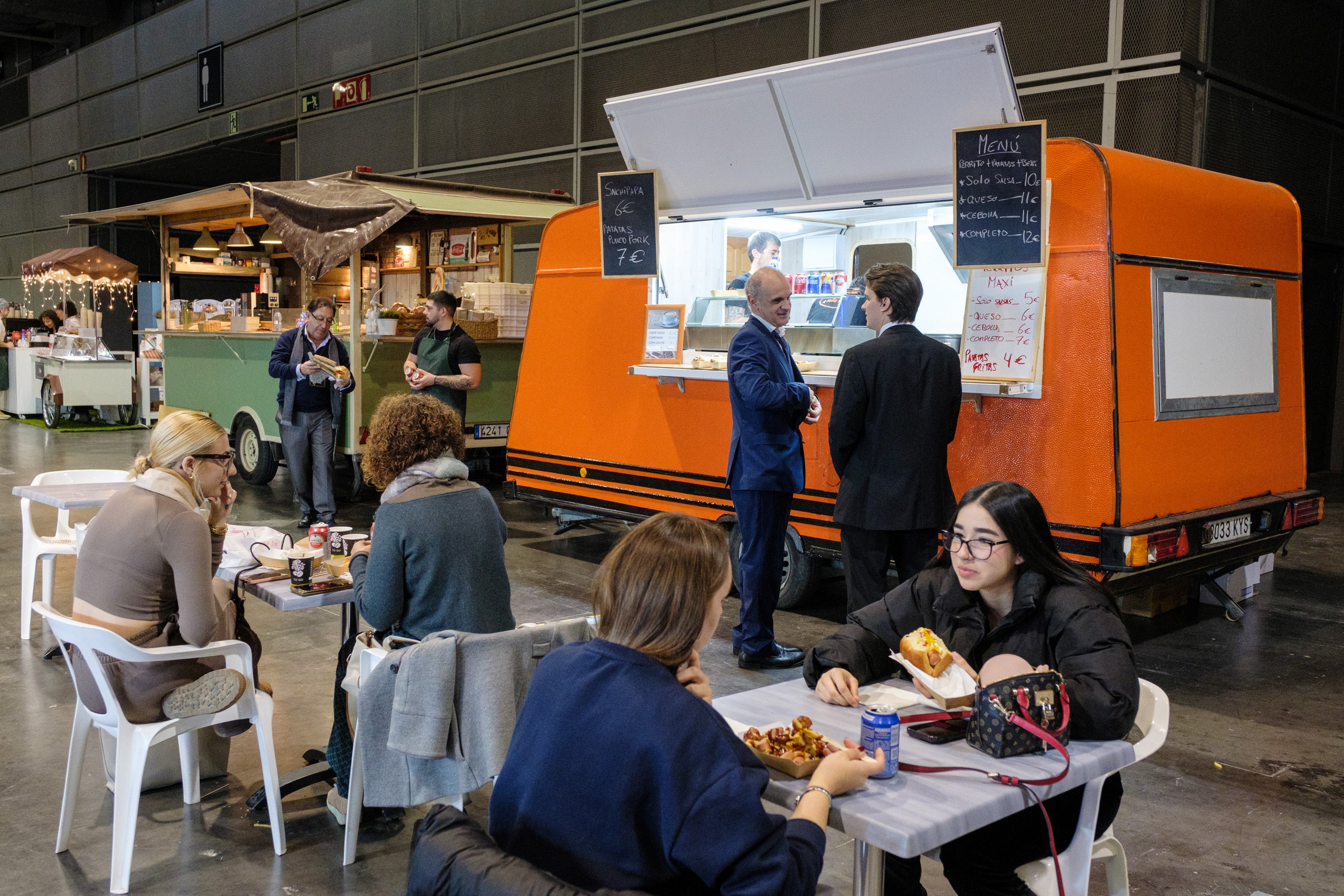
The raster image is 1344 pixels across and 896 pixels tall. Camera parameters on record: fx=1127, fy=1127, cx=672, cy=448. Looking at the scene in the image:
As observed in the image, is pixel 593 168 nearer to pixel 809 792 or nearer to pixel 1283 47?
pixel 1283 47

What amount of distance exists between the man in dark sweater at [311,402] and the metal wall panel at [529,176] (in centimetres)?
406

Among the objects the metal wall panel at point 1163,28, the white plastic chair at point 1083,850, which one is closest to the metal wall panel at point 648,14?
the metal wall panel at point 1163,28

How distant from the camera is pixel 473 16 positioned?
13.4 metres

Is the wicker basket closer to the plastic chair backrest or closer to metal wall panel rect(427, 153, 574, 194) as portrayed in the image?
metal wall panel rect(427, 153, 574, 194)

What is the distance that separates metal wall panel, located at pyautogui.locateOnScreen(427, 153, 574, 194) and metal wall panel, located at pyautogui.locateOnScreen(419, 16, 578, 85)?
45.0 inches

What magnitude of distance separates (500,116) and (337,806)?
10.8 m

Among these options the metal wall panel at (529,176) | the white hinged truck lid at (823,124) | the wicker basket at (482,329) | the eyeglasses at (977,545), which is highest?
the metal wall panel at (529,176)

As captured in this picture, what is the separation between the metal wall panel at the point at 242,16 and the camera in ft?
53.7

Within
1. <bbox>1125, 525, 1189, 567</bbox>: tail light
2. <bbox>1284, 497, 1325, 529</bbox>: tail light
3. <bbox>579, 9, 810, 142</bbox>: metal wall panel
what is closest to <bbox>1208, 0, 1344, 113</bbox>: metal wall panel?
<bbox>579, 9, 810, 142</bbox>: metal wall panel

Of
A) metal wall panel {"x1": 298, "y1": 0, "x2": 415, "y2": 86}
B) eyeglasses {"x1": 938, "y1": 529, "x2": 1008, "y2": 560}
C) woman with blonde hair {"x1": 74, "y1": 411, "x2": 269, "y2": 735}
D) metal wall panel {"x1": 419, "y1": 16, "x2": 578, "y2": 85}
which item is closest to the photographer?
eyeglasses {"x1": 938, "y1": 529, "x2": 1008, "y2": 560}

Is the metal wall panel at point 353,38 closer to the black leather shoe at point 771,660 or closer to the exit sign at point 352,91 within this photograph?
the exit sign at point 352,91

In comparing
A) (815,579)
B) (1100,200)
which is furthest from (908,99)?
(815,579)

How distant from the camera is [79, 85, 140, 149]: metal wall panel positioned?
20.4 metres

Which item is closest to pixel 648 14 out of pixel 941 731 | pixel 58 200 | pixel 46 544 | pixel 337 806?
pixel 46 544
